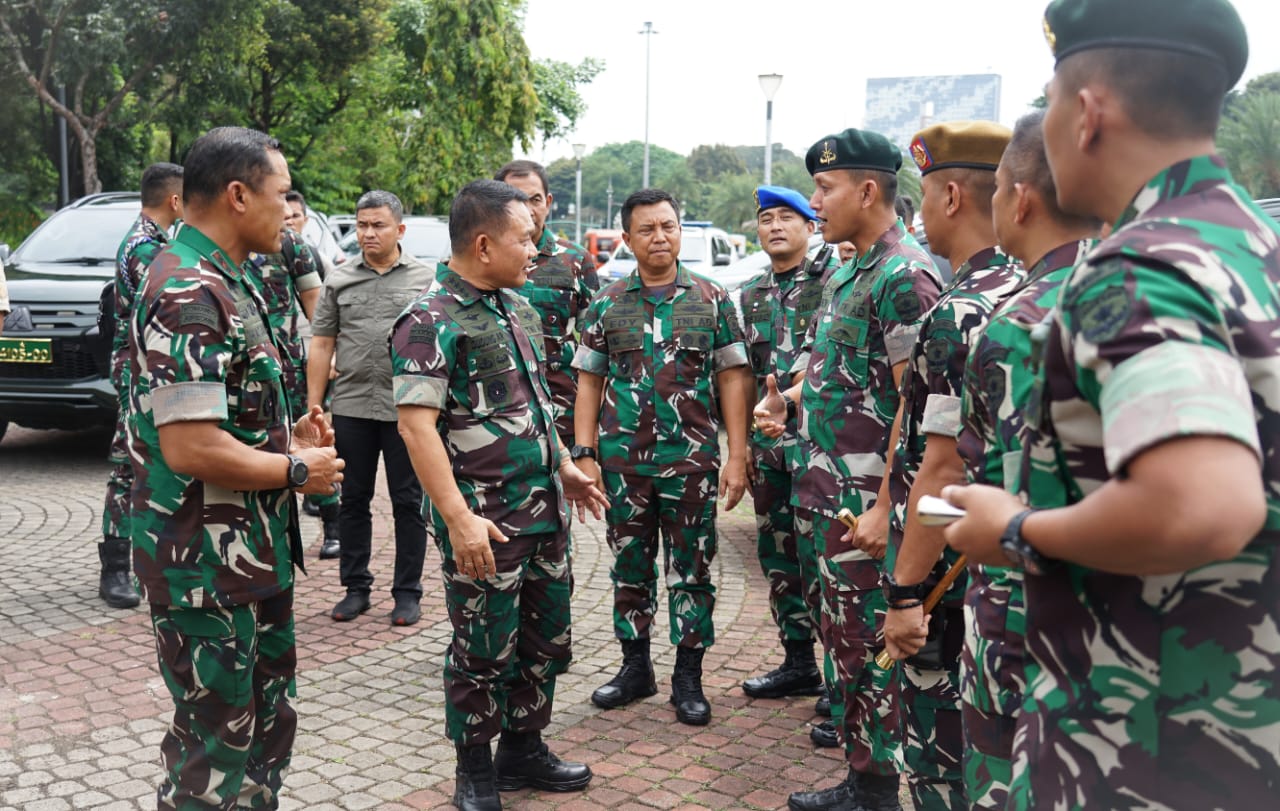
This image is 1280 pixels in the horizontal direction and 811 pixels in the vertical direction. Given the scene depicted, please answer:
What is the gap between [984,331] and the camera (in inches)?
86.7

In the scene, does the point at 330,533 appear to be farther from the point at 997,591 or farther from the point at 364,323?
the point at 997,591

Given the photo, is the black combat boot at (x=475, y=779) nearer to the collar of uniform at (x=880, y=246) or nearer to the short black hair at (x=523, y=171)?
the collar of uniform at (x=880, y=246)

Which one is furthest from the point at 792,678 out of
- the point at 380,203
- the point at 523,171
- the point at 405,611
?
the point at 380,203

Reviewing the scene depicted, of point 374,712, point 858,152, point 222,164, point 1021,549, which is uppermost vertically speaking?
point 858,152

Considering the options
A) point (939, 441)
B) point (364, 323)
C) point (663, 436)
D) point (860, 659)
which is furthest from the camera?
point (364, 323)

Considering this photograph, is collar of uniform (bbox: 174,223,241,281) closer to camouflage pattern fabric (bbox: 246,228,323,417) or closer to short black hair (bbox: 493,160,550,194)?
short black hair (bbox: 493,160,550,194)

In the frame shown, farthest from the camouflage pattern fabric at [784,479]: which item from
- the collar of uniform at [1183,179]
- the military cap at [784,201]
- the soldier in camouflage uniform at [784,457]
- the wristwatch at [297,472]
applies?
the collar of uniform at [1183,179]

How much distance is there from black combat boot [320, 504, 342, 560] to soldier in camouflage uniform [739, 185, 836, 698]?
296 centimetres

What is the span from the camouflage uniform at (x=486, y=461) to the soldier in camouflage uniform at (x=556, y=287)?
87.6 inches

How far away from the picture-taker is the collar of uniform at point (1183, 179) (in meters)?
1.55

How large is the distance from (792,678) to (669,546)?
778 millimetres

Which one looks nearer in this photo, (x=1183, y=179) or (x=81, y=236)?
(x=1183, y=179)

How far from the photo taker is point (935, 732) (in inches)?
114

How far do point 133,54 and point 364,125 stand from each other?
29.8ft
